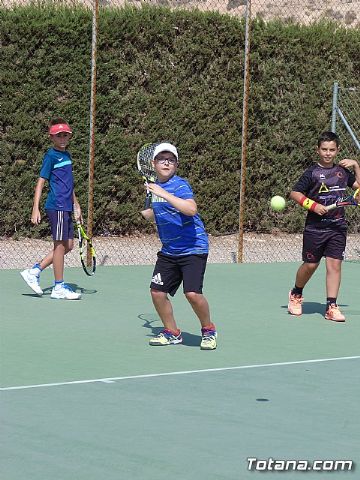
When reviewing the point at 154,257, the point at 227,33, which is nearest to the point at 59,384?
the point at 154,257

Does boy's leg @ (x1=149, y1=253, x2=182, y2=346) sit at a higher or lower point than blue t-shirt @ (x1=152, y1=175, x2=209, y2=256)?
lower

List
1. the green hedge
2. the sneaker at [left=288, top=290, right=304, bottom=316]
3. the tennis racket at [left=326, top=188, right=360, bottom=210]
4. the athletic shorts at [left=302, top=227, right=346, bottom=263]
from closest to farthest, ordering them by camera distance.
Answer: the tennis racket at [left=326, top=188, right=360, bottom=210] < the athletic shorts at [left=302, top=227, right=346, bottom=263] < the sneaker at [left=288, top=290, right=304, bottom=316] < the green hedge

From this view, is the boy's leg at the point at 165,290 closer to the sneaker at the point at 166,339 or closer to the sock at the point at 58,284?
the sneaker at the point at 166,339

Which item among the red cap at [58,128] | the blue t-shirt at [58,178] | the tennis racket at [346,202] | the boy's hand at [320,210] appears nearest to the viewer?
the tennis racket at [346,202]

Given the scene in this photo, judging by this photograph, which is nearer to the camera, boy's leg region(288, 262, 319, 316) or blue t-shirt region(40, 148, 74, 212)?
boy's leg region(288, 262, 319, 316)

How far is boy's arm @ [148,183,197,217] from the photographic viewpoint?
8422mm

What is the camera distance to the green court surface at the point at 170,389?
5750 millimetres

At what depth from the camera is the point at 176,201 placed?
851 centimetres

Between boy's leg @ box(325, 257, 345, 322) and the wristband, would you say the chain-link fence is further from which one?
boy's leg @ box(325, 257, 345, 322)

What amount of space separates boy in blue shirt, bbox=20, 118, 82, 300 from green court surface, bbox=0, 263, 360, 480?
186 millimetres

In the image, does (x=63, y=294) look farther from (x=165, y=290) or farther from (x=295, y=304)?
(x=165, y=290)
